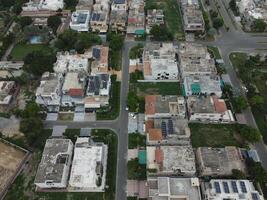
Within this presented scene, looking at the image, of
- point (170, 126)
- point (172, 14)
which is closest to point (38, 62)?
point (170, 126)

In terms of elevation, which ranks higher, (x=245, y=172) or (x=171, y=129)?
(x=171, y=129)

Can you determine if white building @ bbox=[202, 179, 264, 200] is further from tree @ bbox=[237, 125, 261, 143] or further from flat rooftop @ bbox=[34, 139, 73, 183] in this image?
flat rooftop @ bbox=[34, 139, 73, 183]

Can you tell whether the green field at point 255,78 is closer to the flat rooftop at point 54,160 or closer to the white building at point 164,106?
the white building at point 164,106

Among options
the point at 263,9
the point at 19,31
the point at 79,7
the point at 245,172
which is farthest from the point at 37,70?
the point at 263,9

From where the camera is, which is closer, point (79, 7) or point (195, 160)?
point (195, 160)

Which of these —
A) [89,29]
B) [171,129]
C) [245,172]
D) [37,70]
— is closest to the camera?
[245,172]

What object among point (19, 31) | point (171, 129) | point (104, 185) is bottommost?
point (104, 185)

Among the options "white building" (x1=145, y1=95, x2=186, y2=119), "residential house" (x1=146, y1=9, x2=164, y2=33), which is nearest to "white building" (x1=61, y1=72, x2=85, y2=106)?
"white building" (x1=145, y1=95, x2=186, y2=119)

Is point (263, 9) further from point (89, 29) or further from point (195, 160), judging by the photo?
point (195, 160)
